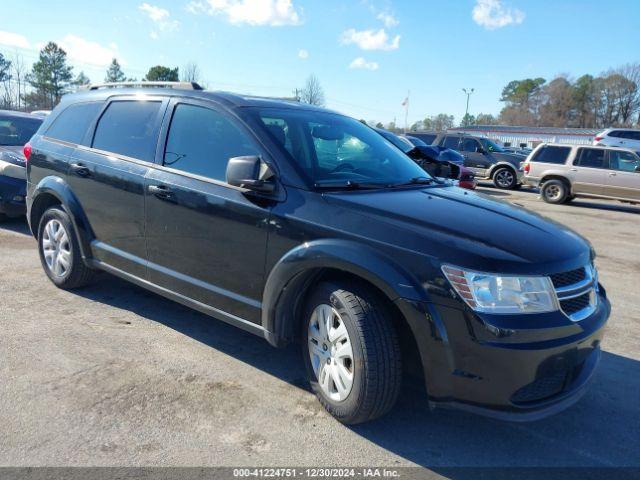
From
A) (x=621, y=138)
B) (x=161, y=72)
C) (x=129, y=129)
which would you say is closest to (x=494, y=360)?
(x=129, y=129)

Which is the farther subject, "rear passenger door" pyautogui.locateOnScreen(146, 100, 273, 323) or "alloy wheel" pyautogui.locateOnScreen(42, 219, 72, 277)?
"alloy wheel" pyautogui.locateOnScreen(42, 219, 72, 277)

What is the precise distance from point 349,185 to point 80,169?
2.54 metres

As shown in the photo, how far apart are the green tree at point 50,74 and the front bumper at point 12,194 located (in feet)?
222

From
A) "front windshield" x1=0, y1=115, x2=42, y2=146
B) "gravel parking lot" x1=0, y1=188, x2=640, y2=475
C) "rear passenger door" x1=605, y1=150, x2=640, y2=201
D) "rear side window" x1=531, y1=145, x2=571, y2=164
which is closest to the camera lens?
"gravel parking lot" x1=0, y1=188, x2=640, y2=475

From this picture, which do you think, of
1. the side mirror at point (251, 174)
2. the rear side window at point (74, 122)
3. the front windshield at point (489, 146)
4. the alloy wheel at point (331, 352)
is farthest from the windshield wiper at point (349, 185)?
the front windshield at point (489, 146)

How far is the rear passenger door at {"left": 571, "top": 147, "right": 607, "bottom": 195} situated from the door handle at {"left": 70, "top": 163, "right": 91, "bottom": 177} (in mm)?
14224

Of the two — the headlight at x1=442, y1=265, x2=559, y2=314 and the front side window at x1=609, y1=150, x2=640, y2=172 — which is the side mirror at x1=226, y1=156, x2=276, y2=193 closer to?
the headlight at x1=442, y1=265, x2=559, y2=314

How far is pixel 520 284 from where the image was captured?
8.27ft

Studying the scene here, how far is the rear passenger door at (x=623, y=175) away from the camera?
46.7 feet

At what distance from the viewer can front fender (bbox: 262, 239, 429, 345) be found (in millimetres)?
2617

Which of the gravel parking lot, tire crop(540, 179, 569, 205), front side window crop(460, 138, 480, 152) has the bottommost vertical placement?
the gravel parking lot

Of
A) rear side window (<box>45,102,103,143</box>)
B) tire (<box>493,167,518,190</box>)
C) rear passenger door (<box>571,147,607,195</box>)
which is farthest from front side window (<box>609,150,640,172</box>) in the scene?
rear side window (<box>45,102,103,143</box>)

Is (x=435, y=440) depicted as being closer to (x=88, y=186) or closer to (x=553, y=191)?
(x=88, y=186)

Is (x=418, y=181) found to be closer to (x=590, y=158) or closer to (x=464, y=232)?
(x=464, y=232)
